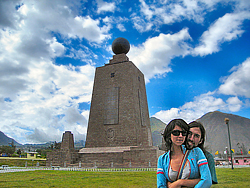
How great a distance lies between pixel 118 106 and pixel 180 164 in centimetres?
1875

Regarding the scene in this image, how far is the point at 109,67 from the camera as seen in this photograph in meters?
22.8

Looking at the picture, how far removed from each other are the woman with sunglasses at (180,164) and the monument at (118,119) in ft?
47.2

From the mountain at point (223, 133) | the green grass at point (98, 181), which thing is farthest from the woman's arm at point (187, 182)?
the mountain at point (223, 133)

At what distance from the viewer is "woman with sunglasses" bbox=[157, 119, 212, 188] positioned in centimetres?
208

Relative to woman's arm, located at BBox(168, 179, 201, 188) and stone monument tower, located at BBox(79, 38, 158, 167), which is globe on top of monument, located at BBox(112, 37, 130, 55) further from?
woman's arm, located at BBox(168, 179, 201, 188)

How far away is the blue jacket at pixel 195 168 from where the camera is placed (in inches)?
79.9

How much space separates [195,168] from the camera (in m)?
2.11

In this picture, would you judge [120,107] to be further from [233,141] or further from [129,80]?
[233,141]

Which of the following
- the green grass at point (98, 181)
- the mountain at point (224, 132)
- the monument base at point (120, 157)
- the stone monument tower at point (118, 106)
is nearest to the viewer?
the green grass at point (98, 181)

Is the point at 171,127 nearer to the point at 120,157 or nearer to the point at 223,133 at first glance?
the point at 120,157

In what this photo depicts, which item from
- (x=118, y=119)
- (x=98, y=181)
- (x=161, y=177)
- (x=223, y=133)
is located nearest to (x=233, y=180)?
(x=98, y=181)

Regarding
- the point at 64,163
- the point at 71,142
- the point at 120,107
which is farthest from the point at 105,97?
the point at 64,163

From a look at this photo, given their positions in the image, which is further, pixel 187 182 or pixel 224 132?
pixel 224 132

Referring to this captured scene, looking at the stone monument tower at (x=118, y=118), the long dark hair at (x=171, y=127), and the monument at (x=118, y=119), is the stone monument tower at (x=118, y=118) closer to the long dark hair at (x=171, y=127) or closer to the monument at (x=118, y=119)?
the monument at (x=118, y=119)
